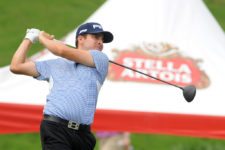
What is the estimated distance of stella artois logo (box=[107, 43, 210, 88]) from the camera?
267 inches

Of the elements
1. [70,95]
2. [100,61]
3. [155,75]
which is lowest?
[155,75]

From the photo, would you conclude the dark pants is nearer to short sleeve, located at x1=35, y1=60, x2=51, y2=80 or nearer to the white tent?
short sleeve, located at x1=35, y1=60, x2=51, y2=80

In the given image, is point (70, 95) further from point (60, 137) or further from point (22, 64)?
point (22, 64)

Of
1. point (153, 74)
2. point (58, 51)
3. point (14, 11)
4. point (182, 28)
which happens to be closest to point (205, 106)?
point (153, 74)

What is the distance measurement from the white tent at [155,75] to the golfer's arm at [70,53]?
1211mm

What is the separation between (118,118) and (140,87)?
1.47 feet

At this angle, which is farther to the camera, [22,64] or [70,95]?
[22,64]

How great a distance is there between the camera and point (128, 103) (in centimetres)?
651

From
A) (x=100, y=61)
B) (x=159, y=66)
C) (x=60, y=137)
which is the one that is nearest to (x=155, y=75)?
(x=159, y=66)

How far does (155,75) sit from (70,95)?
176cm

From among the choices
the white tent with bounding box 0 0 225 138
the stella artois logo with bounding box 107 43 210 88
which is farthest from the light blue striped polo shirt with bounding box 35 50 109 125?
the stella artois logo with bounding box 107 43 210 88

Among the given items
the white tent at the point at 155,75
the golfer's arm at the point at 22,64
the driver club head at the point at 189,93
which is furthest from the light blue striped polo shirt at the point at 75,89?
the white tent at the point at 155,75

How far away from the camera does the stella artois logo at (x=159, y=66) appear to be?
6.78m

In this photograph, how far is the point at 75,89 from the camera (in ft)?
16.9
